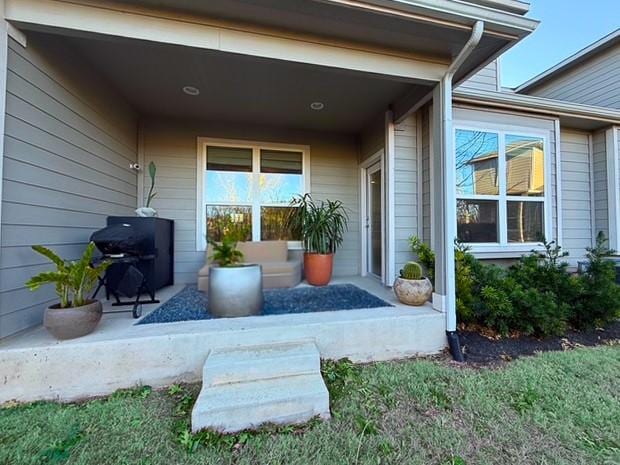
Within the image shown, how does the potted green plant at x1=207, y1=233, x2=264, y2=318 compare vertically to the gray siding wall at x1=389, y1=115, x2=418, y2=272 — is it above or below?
below

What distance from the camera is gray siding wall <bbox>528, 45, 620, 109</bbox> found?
5324 millimetres

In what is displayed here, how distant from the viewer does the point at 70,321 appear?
1.96 m

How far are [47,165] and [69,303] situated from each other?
1226 millimetres

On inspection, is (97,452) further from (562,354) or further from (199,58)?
(562,354)

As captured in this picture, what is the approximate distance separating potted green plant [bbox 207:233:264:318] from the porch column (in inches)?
70.1

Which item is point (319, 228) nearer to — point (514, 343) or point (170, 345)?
point (170, 345)

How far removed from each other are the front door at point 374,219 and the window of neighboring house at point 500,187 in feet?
3.49

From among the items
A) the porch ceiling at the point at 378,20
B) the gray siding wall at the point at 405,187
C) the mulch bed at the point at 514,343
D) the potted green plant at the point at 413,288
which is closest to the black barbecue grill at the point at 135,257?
the porch ceiling at the point at 378,20

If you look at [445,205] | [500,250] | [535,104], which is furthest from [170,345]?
[535,104]

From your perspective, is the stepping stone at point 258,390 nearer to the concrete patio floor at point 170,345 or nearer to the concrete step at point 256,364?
the concrete step at point 256,364

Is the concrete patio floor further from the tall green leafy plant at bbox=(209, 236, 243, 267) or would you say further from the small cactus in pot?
the tall green leafy plant at bbox=(209, 236, 243, 267)

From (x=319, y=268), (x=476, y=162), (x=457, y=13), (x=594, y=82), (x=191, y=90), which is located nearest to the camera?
(x=457, y=13)

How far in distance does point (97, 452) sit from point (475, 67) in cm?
419

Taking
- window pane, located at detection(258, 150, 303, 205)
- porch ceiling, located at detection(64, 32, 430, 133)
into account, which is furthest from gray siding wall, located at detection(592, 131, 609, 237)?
window pane, located at detection(258, 150, 303, 205)
